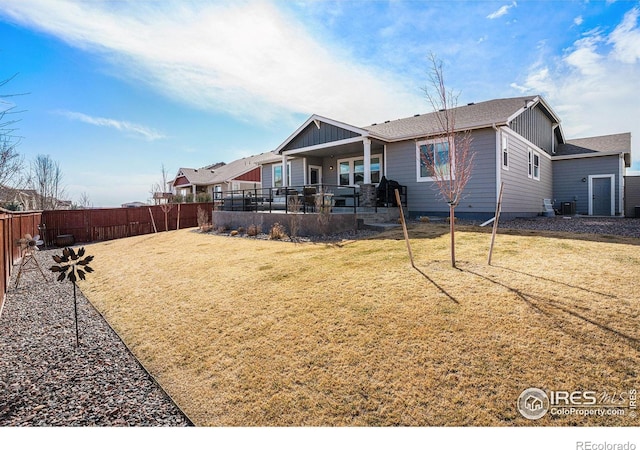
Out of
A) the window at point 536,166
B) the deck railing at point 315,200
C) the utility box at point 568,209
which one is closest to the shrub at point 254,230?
the deck railing at point 315,200

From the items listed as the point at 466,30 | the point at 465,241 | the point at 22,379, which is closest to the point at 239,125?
the point at 466,30

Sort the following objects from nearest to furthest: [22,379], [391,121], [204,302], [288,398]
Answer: [288,398]
[22,379]
[204,302]
[391,121]

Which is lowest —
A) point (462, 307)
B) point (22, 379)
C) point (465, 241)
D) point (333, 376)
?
point (22, 379)

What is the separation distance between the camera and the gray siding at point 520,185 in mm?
12000

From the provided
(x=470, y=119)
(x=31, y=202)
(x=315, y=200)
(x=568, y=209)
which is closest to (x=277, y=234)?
(x=315, y=200)

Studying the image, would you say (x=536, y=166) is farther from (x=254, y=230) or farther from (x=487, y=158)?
(x=254, y=230)

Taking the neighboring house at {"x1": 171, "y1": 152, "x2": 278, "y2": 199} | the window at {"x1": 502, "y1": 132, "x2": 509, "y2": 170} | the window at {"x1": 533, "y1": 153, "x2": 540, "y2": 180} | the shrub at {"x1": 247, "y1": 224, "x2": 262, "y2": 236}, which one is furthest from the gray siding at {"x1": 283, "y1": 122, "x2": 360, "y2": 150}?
the neighboring house at {"x1": 171, "y1": 152, "x2": 278, "y2": 199}

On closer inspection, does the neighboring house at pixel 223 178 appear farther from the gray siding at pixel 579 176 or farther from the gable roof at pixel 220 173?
the gray siding at pixel 579 176

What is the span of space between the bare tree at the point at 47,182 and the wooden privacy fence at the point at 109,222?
505cm

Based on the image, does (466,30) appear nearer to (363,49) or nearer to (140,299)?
(363,49)

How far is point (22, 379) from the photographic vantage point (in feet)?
10.6

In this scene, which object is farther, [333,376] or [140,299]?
[140,299]

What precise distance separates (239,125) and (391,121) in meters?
8.85

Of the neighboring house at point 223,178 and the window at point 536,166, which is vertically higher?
the neighboring house at point 223,178
